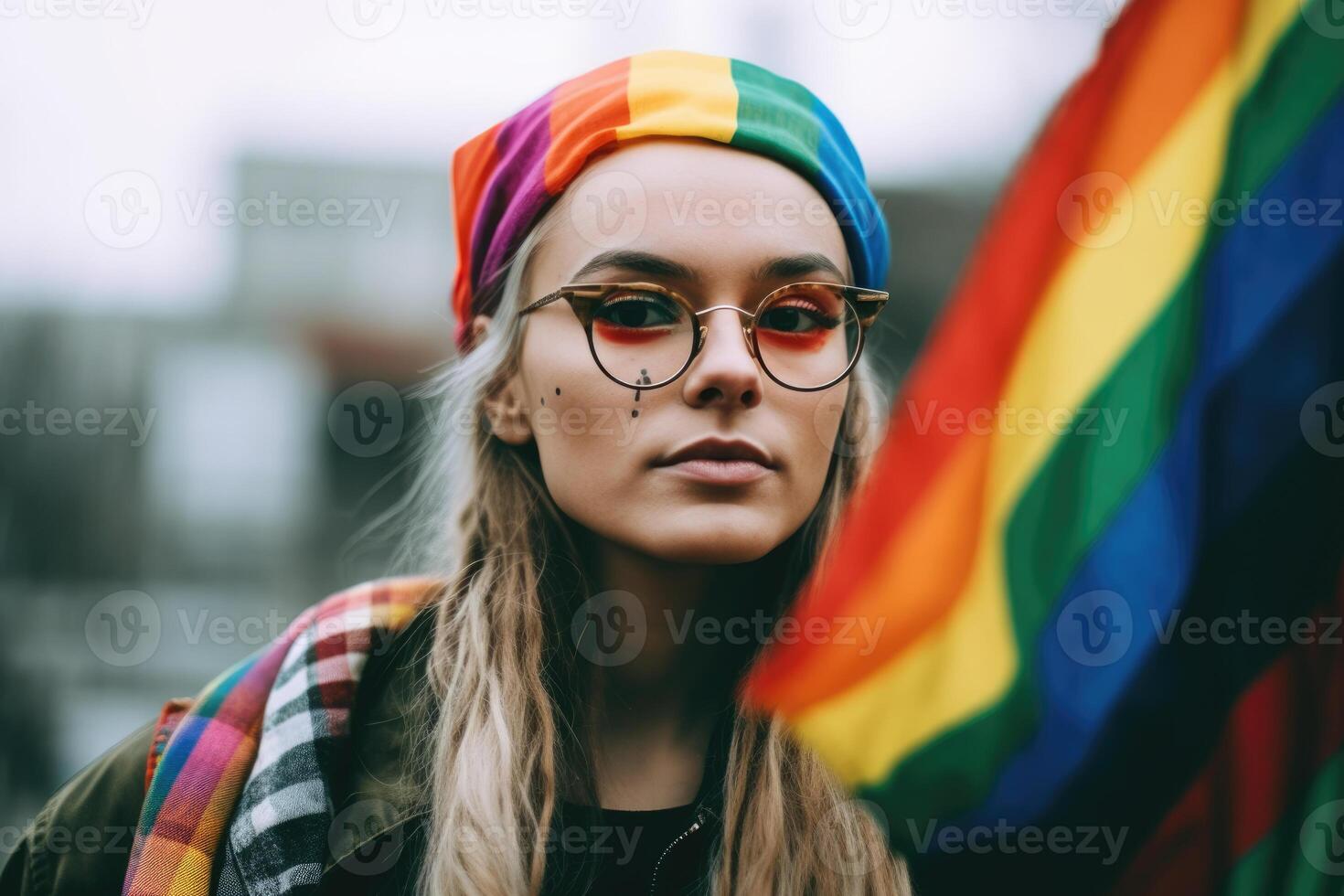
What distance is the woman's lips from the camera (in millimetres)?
1532

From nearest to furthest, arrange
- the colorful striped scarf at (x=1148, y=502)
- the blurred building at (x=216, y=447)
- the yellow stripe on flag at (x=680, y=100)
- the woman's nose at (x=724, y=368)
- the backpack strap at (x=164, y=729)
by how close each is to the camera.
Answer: the colorful striped scarf at (x=1148, y=502)
the woman's nose at (x=724, y=368)
the yellow stripe on flag at (x=680, y=100)
the backpack strap at (x=164, y=729)
the blurred building at (x=216, y=447)

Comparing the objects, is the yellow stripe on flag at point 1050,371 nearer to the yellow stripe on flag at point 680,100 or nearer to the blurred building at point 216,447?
the yellow stripe on flag at point 680,100

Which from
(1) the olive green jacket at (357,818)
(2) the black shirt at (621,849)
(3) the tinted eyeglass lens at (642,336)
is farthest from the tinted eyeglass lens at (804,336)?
(2) the black shirt at (621,849)

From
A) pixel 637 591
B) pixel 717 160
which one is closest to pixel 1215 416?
pixel 717 160

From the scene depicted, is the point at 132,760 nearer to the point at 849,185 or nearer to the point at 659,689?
the point at 659,689

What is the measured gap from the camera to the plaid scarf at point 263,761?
5.11 feet

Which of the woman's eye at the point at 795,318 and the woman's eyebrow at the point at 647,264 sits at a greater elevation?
the woman's eyebrow at the point at 647,264

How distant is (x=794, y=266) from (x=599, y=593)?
0.69 meters

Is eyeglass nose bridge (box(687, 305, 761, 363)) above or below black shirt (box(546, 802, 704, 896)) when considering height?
above

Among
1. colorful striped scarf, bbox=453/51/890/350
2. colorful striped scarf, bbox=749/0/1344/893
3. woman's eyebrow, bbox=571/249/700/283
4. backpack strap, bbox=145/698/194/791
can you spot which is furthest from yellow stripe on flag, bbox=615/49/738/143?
backpack strap, bbox=145/698/194/791

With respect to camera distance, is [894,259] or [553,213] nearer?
[553,213]

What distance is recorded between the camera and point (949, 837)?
2.96 ft

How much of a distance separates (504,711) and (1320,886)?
117 centimetres

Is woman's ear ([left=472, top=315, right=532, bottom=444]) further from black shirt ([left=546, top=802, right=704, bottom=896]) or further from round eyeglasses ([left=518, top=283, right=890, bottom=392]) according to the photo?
black shirt ([left=546, top=802, right=704, bottom=896])
